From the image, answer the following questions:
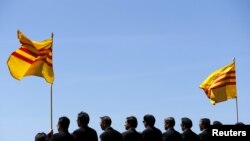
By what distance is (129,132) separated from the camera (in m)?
23.8

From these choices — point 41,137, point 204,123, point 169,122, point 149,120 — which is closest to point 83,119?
point 41,137

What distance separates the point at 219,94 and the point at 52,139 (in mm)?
16416

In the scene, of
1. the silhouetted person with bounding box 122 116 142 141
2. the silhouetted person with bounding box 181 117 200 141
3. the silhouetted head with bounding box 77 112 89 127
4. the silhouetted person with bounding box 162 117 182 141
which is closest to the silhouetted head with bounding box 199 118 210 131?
the silhouetted person with bounding box 181 117 200 141

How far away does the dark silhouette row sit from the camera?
880 inches

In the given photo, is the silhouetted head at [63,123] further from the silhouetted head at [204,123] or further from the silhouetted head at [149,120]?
the silhouetted head at [204,123]

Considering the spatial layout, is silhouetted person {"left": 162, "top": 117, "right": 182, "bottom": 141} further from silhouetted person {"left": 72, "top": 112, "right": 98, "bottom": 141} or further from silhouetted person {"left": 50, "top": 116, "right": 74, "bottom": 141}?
silhouetted person {"left": 50, "top": 116, "right": 74, "bottom": 141}

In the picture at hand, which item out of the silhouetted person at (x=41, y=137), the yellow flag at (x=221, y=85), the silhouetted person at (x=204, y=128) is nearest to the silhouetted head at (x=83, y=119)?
the silhouetted person at (x=41, y=137)

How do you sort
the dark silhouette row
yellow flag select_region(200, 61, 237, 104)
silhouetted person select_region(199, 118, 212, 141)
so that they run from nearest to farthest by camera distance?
the dark silhouette row
silhouetted person select_region(199, 118, 212, 141)
yellow flag select_region(200, 61, 237, 104)

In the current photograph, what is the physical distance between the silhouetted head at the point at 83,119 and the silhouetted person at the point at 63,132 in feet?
1.61

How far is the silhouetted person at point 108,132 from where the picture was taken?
23.1 m

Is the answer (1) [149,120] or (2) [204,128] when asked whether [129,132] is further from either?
(2) [204,128]

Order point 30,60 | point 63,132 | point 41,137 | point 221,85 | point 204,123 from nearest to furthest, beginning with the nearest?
1. point 63,132
2. point 41,137
3. point 204,123
4. point 30,60
5. point 221,85

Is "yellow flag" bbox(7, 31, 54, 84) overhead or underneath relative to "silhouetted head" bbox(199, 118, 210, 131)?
overhead

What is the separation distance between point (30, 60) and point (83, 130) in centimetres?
786
